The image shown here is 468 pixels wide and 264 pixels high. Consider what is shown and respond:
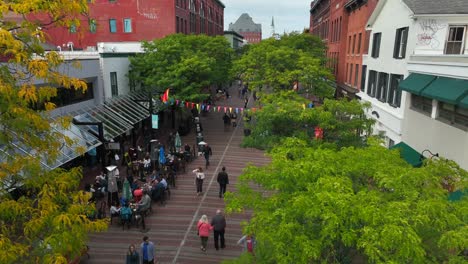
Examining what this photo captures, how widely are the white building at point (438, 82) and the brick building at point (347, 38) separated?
10335 mm

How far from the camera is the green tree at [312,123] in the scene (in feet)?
47.6

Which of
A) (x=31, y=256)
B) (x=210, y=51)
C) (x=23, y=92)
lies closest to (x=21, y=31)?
(x=23, y=92)

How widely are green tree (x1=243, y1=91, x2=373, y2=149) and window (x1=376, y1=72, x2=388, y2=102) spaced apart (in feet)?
30.9

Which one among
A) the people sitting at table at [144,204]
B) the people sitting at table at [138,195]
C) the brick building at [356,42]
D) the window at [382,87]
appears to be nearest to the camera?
the people sitting at table at [144,204]

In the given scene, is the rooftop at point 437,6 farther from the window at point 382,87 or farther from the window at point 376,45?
the window at point 376,45

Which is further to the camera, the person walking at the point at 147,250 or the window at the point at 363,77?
the window at the point at 363,77

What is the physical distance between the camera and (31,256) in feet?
19.9

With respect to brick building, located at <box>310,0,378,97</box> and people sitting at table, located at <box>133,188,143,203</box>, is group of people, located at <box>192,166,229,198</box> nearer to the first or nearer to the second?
people sitting at table, located at <box>133,188,143,203</box>

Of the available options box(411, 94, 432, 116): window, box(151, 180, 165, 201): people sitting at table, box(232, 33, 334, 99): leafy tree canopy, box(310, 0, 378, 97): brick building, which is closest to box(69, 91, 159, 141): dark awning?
box(151, 180, 165, 201): people sitting at table

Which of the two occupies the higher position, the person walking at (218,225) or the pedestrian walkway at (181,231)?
the person walking at (218,225)

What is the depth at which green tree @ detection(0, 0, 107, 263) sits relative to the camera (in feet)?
18.2

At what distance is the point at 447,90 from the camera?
14258mm

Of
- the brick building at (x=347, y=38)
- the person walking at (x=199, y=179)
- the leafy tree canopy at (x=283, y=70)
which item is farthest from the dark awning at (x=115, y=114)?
the brick building at (x=347, y=38)

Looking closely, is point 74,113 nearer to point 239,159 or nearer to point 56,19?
point 239,159
